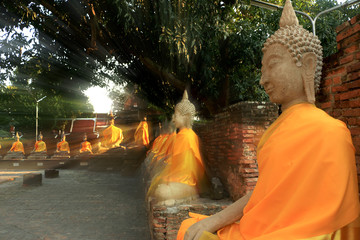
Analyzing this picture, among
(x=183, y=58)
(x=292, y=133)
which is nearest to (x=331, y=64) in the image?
(x=292, y=133)

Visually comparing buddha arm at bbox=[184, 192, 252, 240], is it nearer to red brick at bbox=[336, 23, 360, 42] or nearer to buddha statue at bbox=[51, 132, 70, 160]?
red brick at bbox=[336, 23, 360, 42]

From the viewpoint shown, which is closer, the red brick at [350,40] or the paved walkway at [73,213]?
the red brick at [350,40]

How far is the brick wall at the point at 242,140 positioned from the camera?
389cm

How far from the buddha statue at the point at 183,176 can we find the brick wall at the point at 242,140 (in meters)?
0.48

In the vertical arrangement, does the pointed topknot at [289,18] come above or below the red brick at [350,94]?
above

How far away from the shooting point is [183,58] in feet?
20.2

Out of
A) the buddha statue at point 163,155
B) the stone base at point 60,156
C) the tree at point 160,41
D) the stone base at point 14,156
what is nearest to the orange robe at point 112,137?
the stone base at point 60,156

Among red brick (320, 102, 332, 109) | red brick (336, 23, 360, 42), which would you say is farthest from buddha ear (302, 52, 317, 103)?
red brick (320, 102, 332, 109)

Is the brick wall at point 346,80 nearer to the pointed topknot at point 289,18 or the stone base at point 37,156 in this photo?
the pointed topknot at point 289,18

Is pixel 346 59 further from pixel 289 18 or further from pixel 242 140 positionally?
pixel 242 140

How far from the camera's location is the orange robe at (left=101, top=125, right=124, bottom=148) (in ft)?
59.3

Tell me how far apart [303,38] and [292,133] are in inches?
24.0

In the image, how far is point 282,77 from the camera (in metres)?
1.53

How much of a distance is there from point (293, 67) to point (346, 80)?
846 millimetres
